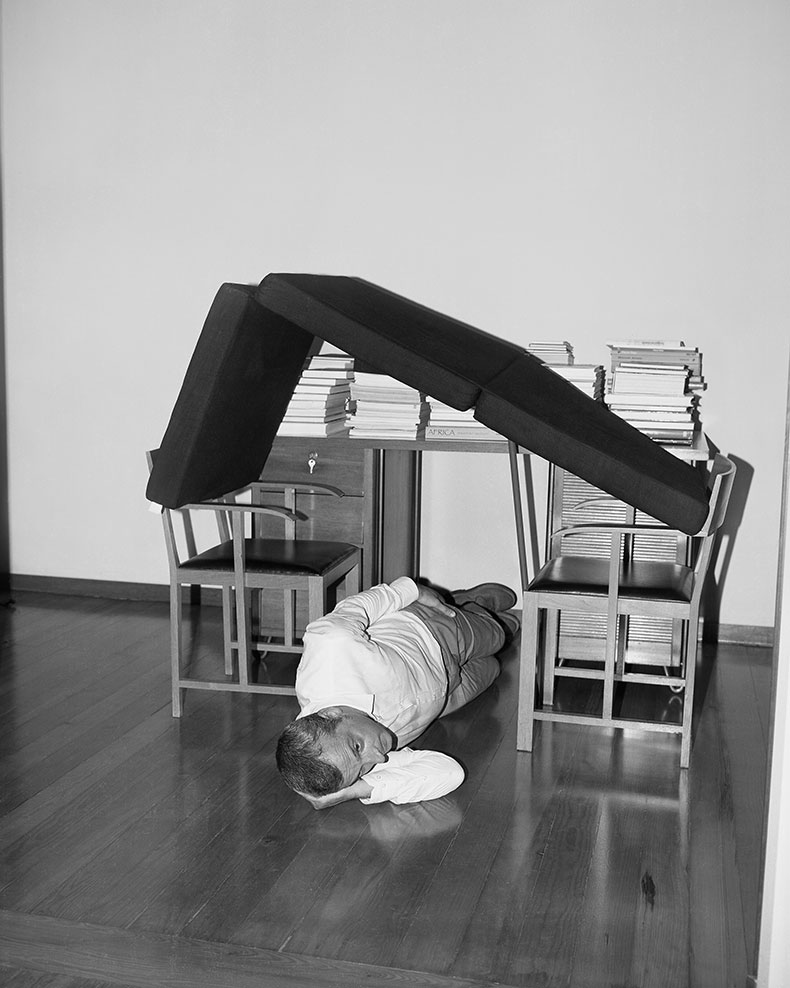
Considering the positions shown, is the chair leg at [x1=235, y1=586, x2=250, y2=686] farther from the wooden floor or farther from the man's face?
the man's face

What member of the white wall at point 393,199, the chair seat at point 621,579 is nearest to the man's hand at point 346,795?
the chair seat at point 621,579

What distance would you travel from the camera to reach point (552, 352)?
418 cm

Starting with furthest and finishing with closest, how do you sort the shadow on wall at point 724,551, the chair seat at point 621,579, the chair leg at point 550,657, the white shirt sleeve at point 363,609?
the shadow on wall at point 724,551 → the chair leg at point 550,657 → the chair seat at point 621,579 → the white shirt sleeve at point 363,609

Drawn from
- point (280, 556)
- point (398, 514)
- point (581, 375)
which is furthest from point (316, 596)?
point (581, 375)

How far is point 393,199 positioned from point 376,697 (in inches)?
96.7

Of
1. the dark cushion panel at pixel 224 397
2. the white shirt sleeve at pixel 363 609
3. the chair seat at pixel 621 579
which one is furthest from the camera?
the chair seat at pixel 621 579

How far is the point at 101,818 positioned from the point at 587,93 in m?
3.27

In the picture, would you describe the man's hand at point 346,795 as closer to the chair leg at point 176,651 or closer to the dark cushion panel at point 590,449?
the chair leg at point 176,651

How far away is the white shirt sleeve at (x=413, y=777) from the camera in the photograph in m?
2.84

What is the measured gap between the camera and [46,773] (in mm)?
3064

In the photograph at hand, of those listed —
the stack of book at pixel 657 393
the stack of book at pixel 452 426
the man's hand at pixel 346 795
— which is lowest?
the man's hand at pixel 346 795

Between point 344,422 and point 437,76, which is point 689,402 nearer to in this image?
point 344,422

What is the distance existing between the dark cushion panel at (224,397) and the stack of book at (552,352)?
1033 mm

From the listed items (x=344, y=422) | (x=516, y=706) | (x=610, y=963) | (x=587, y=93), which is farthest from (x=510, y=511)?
(x=610, y=963)
